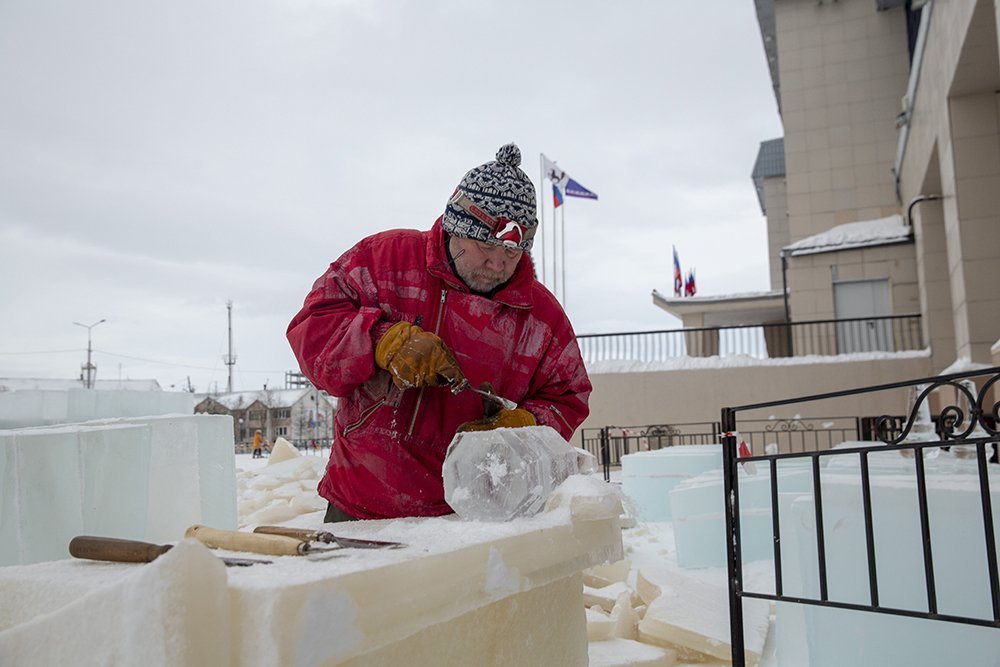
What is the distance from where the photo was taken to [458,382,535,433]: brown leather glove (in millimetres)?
1879

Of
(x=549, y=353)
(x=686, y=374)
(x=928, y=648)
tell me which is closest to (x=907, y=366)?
(x=686, y=374)

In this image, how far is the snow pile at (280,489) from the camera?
657 cm

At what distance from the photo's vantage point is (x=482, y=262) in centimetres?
212

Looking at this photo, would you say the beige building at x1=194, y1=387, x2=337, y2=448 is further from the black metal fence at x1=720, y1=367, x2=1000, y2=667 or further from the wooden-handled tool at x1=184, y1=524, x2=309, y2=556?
the wooden-handled tool at x1=184, y1=524, x2=309, y2=556

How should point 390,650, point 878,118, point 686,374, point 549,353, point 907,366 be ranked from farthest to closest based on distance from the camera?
1. point 878,118
2. point 686,374
3. point 907,366
4. point 549,353
5. point 390,650

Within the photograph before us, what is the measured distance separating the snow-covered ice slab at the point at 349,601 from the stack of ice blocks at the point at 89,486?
1.38m

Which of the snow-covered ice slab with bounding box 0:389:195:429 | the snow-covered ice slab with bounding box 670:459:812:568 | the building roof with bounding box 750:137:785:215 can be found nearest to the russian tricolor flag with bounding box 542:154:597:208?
the building roof with bounding box 750:137:785:215

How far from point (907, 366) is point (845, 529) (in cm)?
1206

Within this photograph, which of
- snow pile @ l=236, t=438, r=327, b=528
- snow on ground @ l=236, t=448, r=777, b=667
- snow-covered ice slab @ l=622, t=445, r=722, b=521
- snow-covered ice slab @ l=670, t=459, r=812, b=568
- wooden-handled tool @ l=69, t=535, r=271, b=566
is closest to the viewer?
wooden-handled tool @ l=69, t=535, r=271, b=566

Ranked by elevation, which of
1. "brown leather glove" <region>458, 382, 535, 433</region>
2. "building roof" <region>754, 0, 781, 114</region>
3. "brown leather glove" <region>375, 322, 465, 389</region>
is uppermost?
"building roof" <region>754, 0, 781, 114</region>

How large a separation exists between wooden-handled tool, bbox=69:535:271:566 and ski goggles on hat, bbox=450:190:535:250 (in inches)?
46.1

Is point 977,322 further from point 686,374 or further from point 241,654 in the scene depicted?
point 241,654

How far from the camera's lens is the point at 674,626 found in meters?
3.42

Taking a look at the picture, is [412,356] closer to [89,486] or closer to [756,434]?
[89,486]
